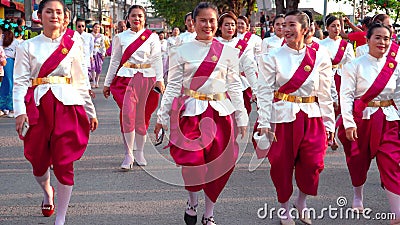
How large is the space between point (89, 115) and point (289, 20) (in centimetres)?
197

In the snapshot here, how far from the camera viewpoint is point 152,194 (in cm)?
745

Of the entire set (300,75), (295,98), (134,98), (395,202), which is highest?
(300,75)

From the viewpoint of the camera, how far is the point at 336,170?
8758 mm

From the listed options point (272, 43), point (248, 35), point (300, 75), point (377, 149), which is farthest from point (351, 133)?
point (248, 35)

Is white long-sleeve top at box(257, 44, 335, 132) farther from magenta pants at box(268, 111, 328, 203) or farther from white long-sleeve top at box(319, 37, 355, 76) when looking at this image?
white long-sleeve top at box(319, 37, 355, 76)

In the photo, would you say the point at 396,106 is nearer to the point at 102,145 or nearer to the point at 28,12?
the point at 102,145

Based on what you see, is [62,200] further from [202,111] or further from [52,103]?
[202,111]

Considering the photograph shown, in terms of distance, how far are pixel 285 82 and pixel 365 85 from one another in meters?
0.82

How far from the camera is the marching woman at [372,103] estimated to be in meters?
6.27

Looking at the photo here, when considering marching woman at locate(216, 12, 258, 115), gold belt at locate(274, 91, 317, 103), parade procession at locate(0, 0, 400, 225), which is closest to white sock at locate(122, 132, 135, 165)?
parade procession at locate(0, 0, 400, 225)

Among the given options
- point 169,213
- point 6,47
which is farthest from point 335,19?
point 6,47

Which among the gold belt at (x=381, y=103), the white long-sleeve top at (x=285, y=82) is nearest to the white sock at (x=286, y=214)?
the white long-sleeve top at (x=285, y=82)

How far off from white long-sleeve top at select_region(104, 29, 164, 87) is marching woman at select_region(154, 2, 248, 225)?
113 inches

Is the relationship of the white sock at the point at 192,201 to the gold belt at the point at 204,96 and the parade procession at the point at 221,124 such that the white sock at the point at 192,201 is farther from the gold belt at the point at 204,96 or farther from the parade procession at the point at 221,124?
the gold belt at the point at 204,96
